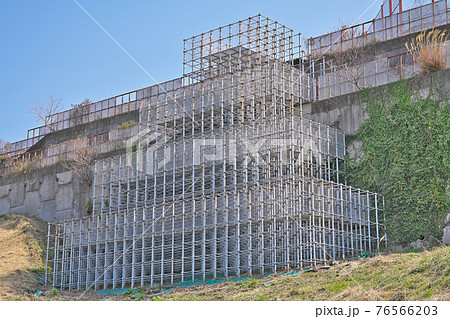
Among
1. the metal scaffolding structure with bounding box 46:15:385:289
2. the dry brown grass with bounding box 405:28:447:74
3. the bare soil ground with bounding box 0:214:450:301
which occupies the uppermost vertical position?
the dry brown grass with bounding box 405:28:447:74

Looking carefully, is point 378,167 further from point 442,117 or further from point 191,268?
point 191,268

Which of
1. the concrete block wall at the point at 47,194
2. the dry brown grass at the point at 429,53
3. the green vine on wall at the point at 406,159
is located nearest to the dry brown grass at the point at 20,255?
the concrete block wall at the point at 47,194

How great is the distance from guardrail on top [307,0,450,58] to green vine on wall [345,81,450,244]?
17.4 feet

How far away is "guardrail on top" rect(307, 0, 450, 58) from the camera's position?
34.1 meters

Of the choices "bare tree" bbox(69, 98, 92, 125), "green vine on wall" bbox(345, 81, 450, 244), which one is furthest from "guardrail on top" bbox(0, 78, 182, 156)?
"green vine on wall" bbox(345, 81, 450, 244)

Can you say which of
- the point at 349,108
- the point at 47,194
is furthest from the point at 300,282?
the point at 47,194

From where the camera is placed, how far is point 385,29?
35094mm

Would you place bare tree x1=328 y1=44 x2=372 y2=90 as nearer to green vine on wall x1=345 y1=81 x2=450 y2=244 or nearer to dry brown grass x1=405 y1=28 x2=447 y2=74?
green vine on wall x1=345 y1=81 x2=450 y2=244

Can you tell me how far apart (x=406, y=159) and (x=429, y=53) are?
178 inches

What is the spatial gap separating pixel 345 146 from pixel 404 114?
2.90 metres

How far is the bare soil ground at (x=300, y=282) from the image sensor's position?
758 inches

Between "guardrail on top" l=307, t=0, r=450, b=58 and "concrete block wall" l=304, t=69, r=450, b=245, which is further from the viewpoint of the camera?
"guardrail on top" l=307, t=0, r=450, b=58

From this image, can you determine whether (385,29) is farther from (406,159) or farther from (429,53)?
(406,159)
